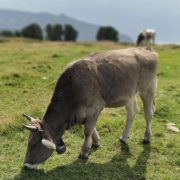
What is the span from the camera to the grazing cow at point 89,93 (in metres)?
8.75

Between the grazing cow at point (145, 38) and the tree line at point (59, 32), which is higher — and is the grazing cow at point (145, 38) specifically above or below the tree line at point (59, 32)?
above

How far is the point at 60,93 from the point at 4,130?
269 cm

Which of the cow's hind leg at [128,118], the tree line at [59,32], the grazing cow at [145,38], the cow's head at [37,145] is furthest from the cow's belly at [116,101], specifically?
the tree line at [59,32]

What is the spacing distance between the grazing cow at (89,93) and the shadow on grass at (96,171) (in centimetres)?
26

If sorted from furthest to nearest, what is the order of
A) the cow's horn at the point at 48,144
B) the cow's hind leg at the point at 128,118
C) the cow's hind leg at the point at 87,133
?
the cow's hind leg at the point at 128,118
the cow's hind leg at the point at 87,133
the cow's horn at the point at 48,144

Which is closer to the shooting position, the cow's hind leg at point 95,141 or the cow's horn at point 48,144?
the cow's horn at point 48,144

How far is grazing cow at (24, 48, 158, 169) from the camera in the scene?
875 cm

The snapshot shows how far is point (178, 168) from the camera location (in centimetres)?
974

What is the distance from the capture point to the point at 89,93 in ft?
30.1

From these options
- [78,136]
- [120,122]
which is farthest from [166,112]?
[78,136]

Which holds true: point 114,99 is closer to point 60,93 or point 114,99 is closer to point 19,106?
point 60,93

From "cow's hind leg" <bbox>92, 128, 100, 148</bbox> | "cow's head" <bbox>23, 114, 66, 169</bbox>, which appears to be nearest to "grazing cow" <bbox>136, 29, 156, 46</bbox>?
"cow's hind leg" <bbox>92, 128, 100, 148</bbox>

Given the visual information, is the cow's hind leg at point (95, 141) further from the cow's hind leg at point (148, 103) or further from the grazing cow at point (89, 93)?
the cow's hind leg at point (148, 103)

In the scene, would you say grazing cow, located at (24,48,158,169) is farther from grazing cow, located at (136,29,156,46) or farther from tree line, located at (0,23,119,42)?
tree line, located at (0,23,119,42)
